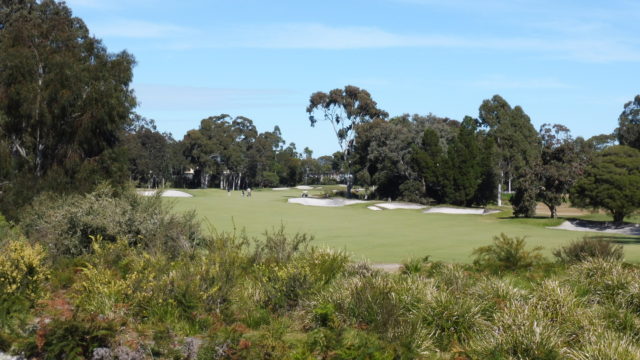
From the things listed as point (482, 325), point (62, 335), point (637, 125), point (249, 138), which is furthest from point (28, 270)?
point (249, 138)

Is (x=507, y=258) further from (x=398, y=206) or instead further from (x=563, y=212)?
(x=563, y=212)

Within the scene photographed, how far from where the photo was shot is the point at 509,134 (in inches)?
3000

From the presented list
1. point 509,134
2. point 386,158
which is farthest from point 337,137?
point 509,134

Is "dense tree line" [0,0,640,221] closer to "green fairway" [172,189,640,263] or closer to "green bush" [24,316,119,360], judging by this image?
"green fairway" [172,189,640,263]

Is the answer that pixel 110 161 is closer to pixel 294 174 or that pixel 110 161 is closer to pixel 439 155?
pixel 439 155

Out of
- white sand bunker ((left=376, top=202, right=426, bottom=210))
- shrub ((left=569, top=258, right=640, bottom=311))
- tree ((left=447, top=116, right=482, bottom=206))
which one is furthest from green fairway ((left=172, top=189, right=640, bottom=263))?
tree ((left=447, top=116, right=482, bottom=206))

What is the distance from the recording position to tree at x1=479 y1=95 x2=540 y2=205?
76000mm

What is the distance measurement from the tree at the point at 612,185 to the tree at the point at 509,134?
29.3 meters

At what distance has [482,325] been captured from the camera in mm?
9672

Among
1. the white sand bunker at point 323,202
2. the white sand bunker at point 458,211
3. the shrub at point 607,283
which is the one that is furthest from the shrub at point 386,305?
the white sand bunker at point 323,202

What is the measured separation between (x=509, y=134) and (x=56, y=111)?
5977cm

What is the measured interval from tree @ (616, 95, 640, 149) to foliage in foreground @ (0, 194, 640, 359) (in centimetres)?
8703

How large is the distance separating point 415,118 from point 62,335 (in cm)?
6941

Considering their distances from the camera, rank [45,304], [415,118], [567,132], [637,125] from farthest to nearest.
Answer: [567,132]
[637,125]
[415,118]
[45,304]
